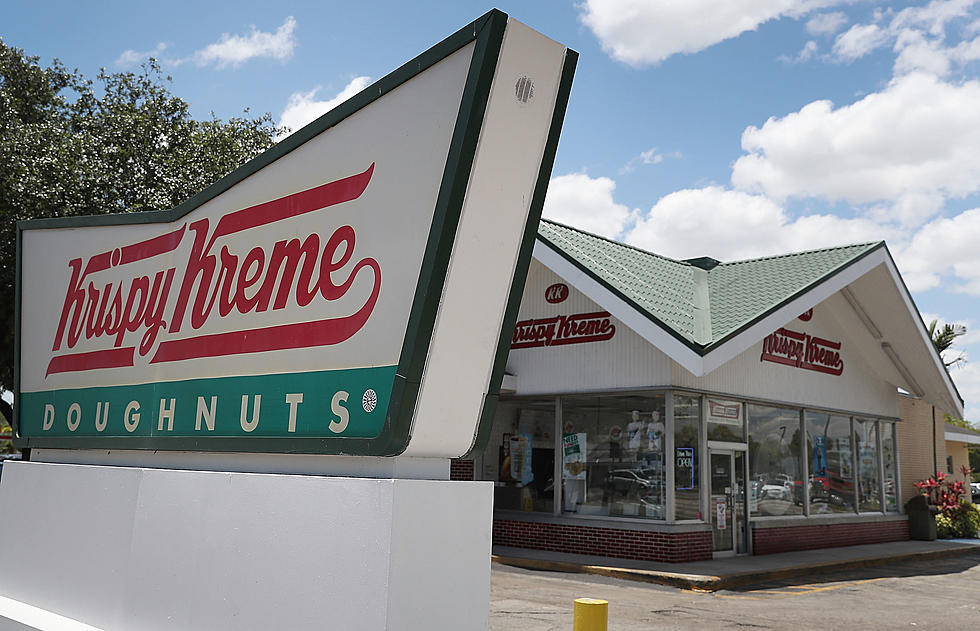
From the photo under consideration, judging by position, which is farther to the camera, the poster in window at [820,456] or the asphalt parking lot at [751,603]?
the poster in window at [820,456]

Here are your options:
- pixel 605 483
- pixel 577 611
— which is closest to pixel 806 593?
pixel 605 483

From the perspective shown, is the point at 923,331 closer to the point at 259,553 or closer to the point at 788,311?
the point at 788,311

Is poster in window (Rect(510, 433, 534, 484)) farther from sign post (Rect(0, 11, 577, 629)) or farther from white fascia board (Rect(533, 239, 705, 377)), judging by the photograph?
sign post (Rect(0, 11, 577, 629))

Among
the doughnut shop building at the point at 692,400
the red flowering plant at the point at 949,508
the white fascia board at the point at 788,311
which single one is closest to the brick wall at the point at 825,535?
the doughnut shop building at the point at 692,400

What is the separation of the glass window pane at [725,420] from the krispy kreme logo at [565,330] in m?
2.39

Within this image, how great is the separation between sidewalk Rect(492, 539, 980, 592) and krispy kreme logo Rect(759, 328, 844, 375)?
4043mm

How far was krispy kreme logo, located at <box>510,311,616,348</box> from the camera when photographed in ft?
55.0

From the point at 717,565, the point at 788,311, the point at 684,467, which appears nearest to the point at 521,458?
the point at 684,467

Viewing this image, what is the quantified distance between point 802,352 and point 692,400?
14.5 feet

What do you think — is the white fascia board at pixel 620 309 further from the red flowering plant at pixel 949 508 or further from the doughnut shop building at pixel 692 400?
the red flowering plant at pixel 949 508

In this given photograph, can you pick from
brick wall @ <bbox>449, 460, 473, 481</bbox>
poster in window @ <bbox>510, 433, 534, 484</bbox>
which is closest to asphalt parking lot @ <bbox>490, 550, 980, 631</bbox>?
poster in window @ <bbox>510, 433, 534, 484</bbox>

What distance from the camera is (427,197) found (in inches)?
167

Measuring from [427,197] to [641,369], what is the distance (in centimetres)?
1224

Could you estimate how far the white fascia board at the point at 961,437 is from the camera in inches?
1192
